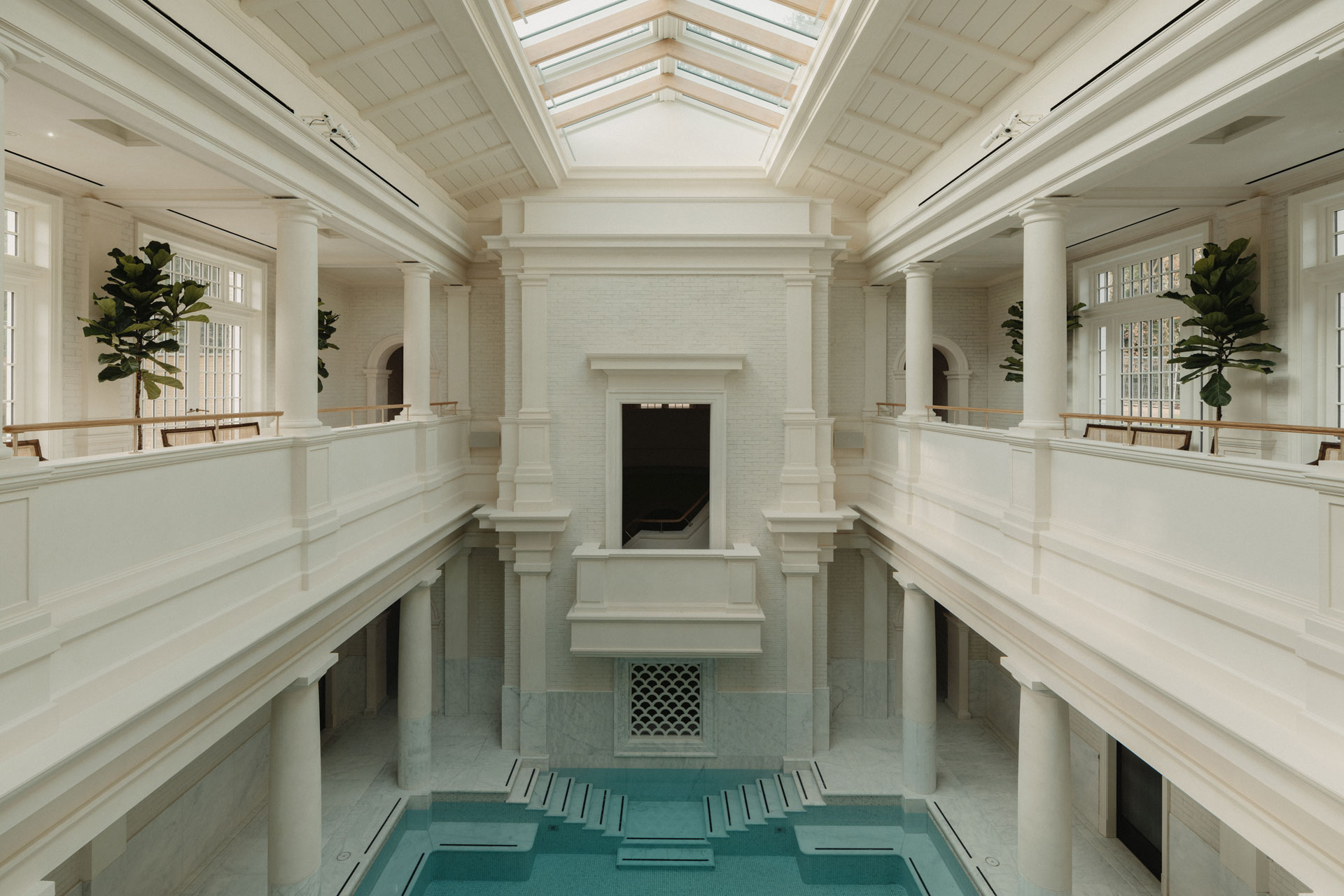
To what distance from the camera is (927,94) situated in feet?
26.6

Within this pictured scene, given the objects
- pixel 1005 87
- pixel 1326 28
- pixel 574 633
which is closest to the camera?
pixel 1326 28

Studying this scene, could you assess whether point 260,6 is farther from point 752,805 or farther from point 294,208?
point 752,805

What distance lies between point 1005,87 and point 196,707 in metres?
8.58

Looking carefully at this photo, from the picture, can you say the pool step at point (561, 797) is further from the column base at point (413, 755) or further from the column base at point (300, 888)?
the column base at point (300, 888)

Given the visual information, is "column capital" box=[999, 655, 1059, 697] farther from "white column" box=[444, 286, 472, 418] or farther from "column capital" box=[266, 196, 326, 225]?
"white column" box=[444, 286, 472, 418]

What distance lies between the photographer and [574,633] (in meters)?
11.3

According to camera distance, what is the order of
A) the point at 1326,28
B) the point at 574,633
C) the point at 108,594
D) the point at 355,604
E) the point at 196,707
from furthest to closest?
the point at 574,633, the point at 355,604, the point at 196,707, the point at 108,594, the point at 1326,28

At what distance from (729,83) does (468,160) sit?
376cm

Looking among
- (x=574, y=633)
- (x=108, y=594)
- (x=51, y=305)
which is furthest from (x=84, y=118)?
(x=574, y=633)

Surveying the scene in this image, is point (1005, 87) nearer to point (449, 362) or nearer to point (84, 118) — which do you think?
point (84, 118)

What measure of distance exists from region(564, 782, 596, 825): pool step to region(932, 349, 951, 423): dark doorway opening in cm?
927

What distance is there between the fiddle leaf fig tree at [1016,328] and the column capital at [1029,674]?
20.1 ft

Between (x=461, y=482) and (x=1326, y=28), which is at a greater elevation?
(x=1326, y=28)

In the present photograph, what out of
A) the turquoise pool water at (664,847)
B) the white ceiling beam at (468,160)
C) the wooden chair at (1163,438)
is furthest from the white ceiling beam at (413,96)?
the turquoise pool water at (664,847)
